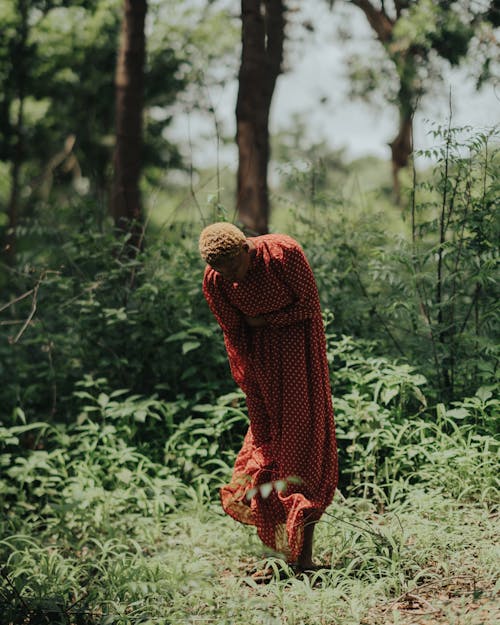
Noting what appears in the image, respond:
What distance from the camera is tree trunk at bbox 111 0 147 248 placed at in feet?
24.8

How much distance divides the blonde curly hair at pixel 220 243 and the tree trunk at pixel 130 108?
15.1ft

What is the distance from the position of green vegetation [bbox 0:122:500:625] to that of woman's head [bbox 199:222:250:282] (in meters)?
1.27

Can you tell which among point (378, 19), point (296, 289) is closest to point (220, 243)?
point (296, 289)

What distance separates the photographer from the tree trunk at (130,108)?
755 centimetres

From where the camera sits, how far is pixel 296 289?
3.24 meters

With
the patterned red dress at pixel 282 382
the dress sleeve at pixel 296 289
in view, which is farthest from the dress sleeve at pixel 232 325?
the dress sleeve at pixel 296 289

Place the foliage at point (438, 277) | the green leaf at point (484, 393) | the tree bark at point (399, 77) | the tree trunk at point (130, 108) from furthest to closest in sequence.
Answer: the tree bark at point (399, 77) < the tree trunk at point (130, 108) < the foliage at point (438, 277) < the green leaf at point (484, 393)

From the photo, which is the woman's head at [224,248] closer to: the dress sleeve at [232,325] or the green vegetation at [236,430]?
the dress sleeve at [232,325]

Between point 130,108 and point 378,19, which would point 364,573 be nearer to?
point 130,108

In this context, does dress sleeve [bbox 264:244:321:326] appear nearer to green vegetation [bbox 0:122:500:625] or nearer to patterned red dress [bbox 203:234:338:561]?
patterned red dress [bbox 203:234:338:561]

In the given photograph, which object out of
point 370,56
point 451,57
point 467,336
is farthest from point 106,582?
point 370,56

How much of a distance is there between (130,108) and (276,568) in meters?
5.76

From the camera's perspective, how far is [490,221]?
14.6ft

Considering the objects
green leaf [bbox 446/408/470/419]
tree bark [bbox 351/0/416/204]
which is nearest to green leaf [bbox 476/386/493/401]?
green leaf [bbox 446/408/470/419]
